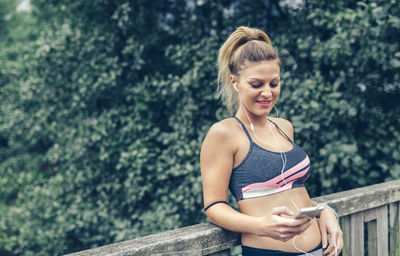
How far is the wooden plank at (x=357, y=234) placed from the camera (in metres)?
2.02

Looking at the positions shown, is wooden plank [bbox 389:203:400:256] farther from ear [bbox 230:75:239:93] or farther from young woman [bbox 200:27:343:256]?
ear [bbox 230:75:239:93]

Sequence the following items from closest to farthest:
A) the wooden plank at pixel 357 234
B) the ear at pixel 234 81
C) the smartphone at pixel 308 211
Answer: the smartphone at pixel 308 211 < the ear at pixel 234 81 < the wooden plank at pixel 357 234

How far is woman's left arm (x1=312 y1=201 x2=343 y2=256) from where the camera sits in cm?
165

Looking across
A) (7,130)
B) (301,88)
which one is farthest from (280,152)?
(7,130)

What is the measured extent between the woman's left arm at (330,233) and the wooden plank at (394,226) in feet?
2.41

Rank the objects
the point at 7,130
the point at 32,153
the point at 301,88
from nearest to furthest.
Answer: the point at 301,88
the point at 7,130
the point at 32,153

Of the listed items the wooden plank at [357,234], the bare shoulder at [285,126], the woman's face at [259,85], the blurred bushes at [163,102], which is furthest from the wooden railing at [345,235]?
the blurred bushes at [163,102]

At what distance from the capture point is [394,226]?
226 cm

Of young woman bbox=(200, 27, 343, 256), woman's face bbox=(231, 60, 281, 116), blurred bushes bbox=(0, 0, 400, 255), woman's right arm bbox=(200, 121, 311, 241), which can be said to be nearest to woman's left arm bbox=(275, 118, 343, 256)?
young woman bbox=(200, 27, 343, 256)

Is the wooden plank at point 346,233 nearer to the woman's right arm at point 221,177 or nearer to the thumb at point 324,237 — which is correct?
the thumb at point 324,237

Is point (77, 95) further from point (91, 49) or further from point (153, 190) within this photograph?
point (153, 190)

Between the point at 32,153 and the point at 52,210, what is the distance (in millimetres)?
3326

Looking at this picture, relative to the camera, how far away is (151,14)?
15.2 ft

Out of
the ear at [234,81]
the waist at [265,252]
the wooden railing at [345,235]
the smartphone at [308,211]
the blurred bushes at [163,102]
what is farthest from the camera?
the blurred bushes at [163,102]
